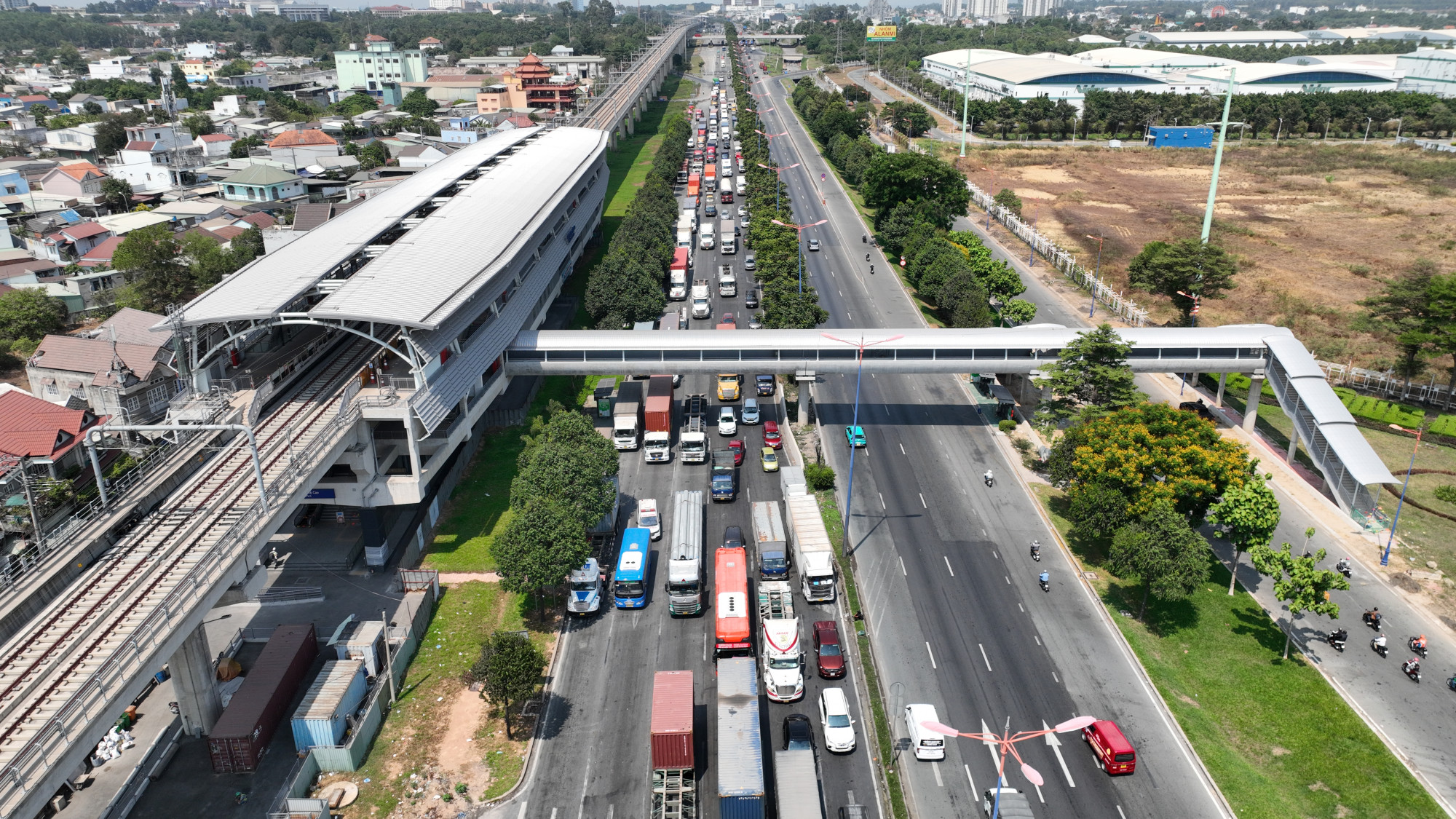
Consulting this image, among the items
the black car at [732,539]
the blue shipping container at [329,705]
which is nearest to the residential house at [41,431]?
the blue shipping container at [329,705]

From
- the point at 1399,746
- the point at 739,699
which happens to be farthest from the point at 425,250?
the point at 1399,746

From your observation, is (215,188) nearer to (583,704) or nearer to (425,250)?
(425,250)

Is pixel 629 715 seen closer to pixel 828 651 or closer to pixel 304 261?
pixel 828 651

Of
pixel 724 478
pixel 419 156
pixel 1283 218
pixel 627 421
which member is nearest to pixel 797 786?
pixel 724 478

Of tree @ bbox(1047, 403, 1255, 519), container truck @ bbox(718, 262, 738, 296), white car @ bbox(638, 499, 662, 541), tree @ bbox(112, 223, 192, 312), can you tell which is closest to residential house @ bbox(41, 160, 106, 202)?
tree @ bbox(112, 223, 192, 312)

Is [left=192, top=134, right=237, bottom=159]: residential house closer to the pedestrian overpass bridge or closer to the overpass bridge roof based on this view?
the overpass bridge roof
